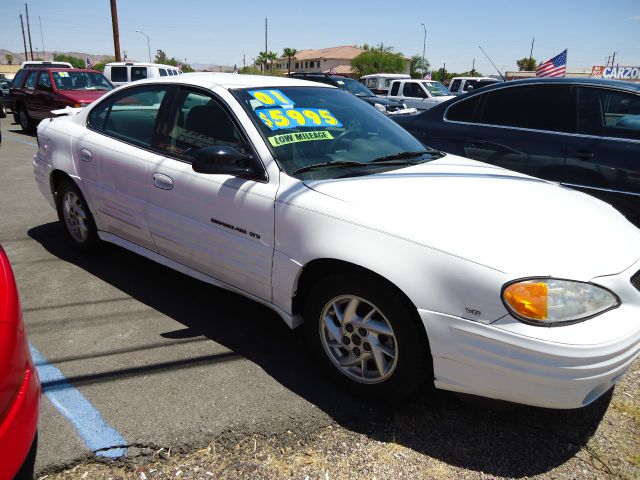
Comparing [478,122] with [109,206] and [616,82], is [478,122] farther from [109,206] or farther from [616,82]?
[109,206]

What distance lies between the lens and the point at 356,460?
2236 mm

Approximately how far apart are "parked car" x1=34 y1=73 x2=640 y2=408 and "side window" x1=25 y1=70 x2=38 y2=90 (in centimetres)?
1047

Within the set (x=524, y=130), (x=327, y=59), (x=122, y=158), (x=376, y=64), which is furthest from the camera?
(x=327, y=59)

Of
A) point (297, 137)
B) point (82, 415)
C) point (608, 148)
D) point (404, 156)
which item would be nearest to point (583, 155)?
point (608, 148)

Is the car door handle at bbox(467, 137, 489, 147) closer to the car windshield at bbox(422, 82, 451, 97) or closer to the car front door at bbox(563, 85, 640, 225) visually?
the car front door at bbox(563, 85, 640, 225)

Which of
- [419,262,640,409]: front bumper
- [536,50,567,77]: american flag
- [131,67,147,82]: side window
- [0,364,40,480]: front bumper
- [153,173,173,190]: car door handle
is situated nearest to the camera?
[0,364,40,480]: front bumper

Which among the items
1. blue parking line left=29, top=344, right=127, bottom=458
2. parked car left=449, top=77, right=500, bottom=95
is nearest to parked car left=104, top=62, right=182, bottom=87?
parked car left=449, top=77, right=500, bottom=95

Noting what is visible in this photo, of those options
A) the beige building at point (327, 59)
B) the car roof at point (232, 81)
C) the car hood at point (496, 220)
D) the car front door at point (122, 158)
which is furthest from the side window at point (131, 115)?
the beige building at point (327, 59)

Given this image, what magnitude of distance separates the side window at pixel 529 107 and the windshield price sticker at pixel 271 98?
2.64 metres

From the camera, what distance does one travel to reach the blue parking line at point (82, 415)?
227 cm

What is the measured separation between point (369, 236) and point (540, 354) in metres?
0.87

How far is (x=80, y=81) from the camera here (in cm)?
1231

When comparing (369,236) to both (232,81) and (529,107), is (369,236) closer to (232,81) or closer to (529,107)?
(232,81)

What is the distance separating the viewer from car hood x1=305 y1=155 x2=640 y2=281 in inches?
83.9
